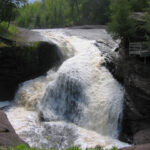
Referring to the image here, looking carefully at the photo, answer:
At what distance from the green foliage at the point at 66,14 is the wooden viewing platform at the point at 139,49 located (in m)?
22.5

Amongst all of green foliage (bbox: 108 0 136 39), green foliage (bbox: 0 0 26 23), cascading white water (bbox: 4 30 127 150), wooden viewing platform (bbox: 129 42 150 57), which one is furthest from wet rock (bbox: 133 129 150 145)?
green foliage (bbox: 0 0 26 23)

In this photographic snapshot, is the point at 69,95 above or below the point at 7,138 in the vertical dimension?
below

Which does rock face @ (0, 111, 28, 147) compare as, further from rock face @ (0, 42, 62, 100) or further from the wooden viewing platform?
rock face @ (0, 42, 62, 100)

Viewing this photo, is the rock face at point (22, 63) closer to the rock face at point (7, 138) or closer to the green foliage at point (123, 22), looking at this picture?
the green foliage at point (123, 22)

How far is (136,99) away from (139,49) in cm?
242

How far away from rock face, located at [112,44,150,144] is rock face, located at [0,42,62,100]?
6959 millimetres

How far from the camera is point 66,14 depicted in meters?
54.8

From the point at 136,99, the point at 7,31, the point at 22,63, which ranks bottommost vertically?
the point at 136,99

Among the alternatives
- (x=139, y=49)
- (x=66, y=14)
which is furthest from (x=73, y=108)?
(x=66, y=14)

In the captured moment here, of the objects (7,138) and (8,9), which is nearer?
(7,138)

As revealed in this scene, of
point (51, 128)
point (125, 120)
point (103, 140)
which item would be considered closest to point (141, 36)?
point (125, 120)

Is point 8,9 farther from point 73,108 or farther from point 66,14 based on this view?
point 66,14

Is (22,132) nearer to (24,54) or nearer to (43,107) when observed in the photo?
(43,107)

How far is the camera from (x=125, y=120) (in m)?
11.6
